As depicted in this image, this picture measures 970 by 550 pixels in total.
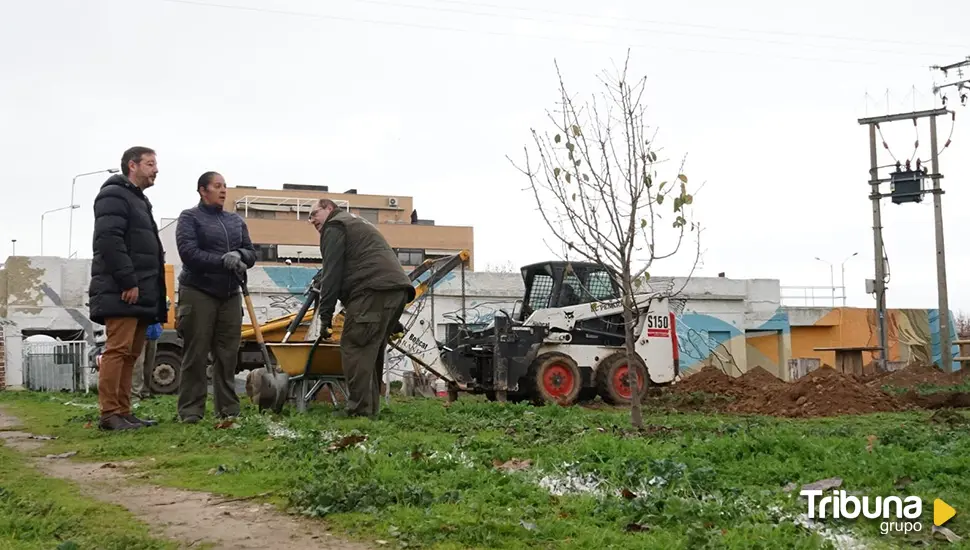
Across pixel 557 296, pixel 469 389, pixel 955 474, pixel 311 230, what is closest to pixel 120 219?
pixel 955 474

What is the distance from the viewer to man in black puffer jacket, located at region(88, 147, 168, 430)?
25.6 feet

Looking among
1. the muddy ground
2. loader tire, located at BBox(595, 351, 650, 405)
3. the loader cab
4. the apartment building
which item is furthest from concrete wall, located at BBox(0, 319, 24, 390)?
the apartment building

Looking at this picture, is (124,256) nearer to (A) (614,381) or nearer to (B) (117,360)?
(B) (117,360)

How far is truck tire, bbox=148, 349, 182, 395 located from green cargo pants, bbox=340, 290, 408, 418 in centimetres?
1187

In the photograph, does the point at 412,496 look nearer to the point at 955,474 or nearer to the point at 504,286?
the point at 955,474

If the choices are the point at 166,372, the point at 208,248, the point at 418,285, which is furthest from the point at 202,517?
the point at 166,372

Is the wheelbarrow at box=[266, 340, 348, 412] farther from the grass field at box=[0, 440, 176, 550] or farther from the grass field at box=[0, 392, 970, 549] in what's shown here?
the grass field at box=[0, 440, 176, 550]

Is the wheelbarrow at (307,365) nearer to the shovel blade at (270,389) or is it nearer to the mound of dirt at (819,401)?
the shovel blade at (270,389)

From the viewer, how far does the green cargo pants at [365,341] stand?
28.8 ft

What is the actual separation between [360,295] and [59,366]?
1749 centimetres

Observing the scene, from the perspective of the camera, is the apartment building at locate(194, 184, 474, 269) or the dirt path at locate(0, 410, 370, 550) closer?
the dirt path at locate(0, 410, 370, 550)

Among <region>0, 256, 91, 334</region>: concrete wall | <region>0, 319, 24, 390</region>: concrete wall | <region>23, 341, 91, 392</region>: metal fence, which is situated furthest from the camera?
<region>0, 256, 91, 334</region>: concrete wall

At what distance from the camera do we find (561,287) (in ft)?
58.1

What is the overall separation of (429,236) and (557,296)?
62.1m
